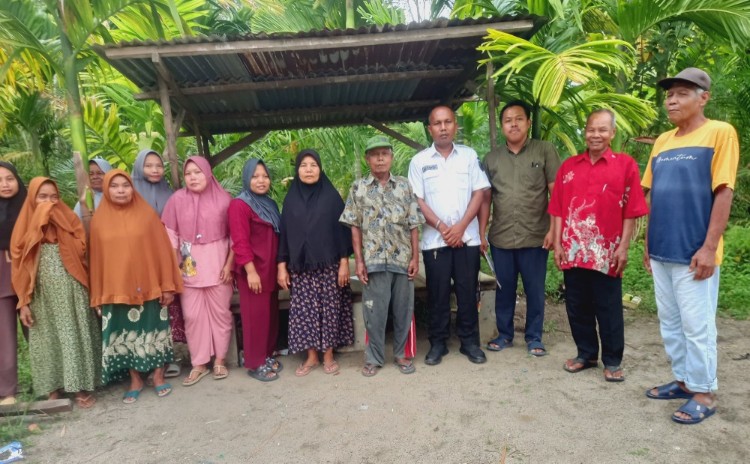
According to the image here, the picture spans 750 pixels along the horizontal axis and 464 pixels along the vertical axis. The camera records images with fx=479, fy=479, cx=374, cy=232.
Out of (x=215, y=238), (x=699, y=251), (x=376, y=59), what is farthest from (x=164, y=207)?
(x=699, y=251)

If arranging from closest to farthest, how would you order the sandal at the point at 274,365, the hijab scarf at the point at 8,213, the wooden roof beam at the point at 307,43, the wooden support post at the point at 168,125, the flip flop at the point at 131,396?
the hijab scarf at the point at 8,213 → the flip flop at the point at 131,396 → the wooden roof beam at the point at 307,43 → the sandal at the point at 274,365 → the wooden support post at the point at 168,125

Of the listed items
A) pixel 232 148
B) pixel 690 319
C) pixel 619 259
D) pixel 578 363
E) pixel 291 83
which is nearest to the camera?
pixel 690 319

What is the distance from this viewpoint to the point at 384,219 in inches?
136

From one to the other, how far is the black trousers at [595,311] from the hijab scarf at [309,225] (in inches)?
67.5

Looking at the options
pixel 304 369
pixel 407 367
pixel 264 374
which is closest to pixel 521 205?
pixel 407 367

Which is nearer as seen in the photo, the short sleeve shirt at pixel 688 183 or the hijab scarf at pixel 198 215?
the short sleeve shirt at pixel 688 183

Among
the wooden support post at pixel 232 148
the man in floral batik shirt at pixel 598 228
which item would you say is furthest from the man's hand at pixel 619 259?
the wooden support post at pixel 232 148

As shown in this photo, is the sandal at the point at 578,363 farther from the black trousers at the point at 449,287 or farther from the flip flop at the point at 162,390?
the flip flop at the point at 162,390

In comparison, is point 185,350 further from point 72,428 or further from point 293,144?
point 293,144

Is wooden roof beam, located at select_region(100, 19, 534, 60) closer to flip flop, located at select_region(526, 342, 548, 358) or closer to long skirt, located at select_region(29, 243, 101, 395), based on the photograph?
long skirt, located at select_region(29, 243, 101, 395)

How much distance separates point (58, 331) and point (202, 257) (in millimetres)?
1035

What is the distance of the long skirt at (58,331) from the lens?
10.4 feet

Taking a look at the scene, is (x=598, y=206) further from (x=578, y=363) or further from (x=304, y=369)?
(x=304, y=369)

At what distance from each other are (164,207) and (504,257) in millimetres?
2688
